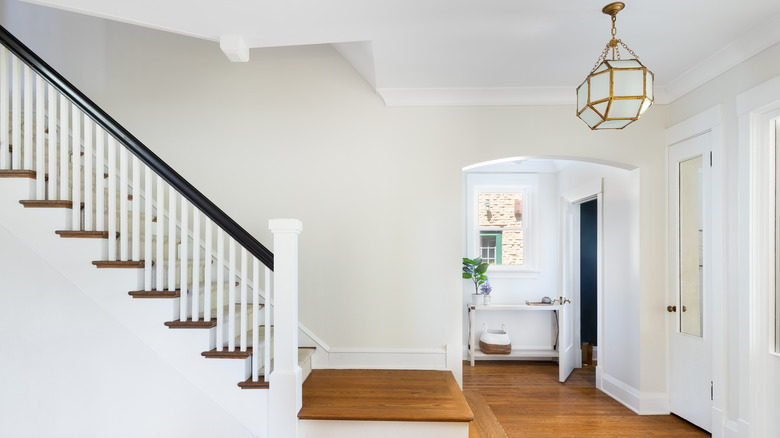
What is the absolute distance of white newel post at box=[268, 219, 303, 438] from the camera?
96.3 inches

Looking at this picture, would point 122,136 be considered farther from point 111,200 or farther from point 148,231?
point 148,231

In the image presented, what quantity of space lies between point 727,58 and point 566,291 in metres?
2.53

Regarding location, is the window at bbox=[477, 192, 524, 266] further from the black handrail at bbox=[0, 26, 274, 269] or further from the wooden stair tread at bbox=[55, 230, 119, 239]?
the wooden stair tread at bbox=[55, 230, 119, 239]

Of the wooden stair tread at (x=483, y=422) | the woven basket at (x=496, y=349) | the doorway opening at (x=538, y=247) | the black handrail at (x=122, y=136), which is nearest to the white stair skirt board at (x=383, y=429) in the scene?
the wooden stair tread at (x=483, y=422)

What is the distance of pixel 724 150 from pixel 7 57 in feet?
15.4

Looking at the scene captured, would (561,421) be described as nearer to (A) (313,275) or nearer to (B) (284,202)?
(A) (313,275)

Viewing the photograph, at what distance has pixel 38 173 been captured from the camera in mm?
2508

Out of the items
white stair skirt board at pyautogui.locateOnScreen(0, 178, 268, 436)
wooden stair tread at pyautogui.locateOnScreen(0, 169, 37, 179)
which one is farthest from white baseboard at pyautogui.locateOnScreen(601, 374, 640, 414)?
wooden stair tread at pyautogui.locateOnScreen(0, 169, 37, 179)

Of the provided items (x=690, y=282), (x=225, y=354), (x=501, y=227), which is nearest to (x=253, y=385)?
(x=225, y=354)

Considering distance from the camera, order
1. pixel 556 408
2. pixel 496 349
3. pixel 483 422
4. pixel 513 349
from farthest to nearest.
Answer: pixel 513 349 → pixel 496 349 → pixel 556 408 → pixel 483 422

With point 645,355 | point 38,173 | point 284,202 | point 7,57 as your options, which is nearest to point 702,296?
point 645,355

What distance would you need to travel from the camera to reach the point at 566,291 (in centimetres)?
450

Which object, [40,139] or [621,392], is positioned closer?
[40,139]

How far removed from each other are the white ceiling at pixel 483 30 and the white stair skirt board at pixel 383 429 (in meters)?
2.38
